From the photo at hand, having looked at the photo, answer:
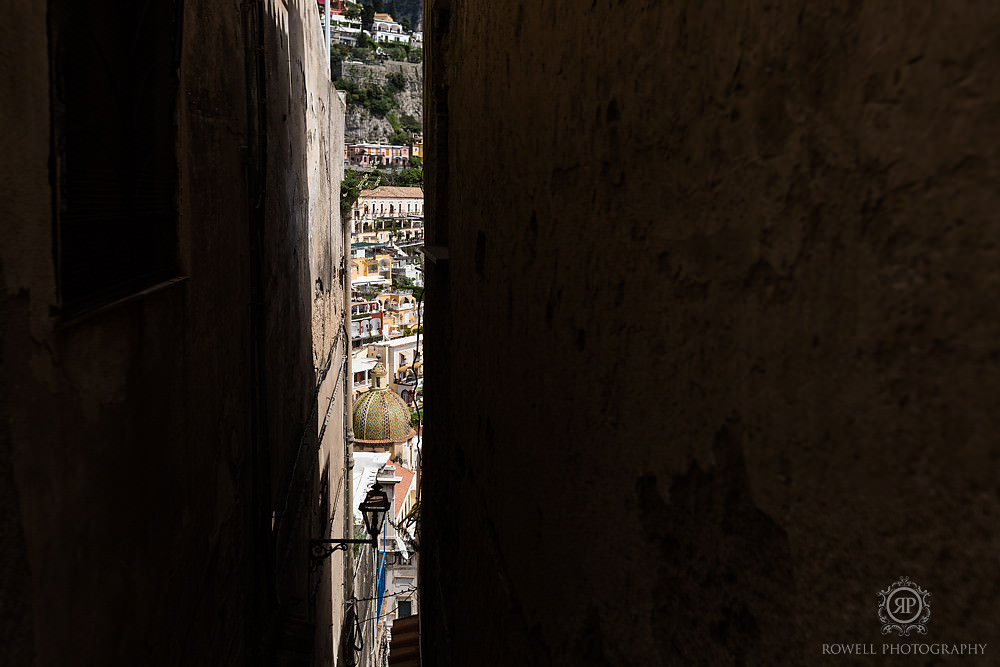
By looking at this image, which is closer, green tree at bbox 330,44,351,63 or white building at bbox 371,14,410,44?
green tree at bbox 330,44,351,63

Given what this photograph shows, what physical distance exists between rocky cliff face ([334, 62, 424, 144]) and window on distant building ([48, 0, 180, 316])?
310 feet

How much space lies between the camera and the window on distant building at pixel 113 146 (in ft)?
6.38

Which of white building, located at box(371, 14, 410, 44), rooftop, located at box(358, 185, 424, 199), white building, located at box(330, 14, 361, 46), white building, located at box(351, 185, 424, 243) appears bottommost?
white building, located at box(351, 185, 424, 243)

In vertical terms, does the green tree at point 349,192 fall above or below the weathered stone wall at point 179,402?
above

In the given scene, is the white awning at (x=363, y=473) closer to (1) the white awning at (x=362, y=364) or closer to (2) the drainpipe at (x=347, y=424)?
(2) the drainpipe at (x=347, y=424)

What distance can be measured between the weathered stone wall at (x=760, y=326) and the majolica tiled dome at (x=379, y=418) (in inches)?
1089

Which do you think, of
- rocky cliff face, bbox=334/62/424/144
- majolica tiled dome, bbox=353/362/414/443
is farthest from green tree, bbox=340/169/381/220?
rocky cliff face, bbox=334/62/424/144

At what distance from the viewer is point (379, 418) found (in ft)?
98.0

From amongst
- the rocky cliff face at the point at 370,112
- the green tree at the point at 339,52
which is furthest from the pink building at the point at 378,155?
the green tree at the point at 339,52

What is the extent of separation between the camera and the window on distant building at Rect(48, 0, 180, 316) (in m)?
1.95

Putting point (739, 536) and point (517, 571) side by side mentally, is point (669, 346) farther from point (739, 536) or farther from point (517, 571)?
point (517, 571)

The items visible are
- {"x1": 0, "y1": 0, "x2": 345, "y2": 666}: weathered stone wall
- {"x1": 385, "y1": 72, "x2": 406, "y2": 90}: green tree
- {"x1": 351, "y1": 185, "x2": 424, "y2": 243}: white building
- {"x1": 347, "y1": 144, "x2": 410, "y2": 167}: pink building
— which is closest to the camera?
{"x1": 0, "y1": 0, "x2": 345, "y2": 666}: weathered stone wall

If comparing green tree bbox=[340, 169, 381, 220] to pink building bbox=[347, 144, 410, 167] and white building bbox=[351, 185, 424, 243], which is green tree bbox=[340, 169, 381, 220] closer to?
white building bbox=[351, 185, 424, 243]

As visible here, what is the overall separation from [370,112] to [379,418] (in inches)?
2936
